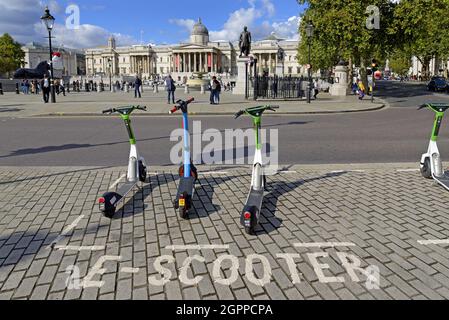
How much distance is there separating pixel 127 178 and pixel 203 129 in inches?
273

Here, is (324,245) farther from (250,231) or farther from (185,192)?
(185,192)

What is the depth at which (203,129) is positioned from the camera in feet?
40.2

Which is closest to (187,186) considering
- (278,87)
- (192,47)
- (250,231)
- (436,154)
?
(250,231)

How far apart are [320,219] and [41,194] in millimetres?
4111

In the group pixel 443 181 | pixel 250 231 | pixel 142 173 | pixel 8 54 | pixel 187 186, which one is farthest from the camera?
pixel 8 54

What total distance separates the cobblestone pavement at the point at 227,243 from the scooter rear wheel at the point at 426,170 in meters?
0.14

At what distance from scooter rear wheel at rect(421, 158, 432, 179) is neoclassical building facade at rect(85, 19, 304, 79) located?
96.4 metres

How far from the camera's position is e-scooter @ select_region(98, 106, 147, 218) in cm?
433

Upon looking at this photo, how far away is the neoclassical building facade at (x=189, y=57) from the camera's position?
110750 mm

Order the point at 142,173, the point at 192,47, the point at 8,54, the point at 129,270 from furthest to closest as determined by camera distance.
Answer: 1. the point at 192,47
2. the point at 8,54
3. the point at 142,173
4. the point at 129,270

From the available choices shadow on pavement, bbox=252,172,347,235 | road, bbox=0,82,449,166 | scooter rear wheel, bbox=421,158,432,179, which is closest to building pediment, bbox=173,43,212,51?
road, bbox=0,82,449,166
